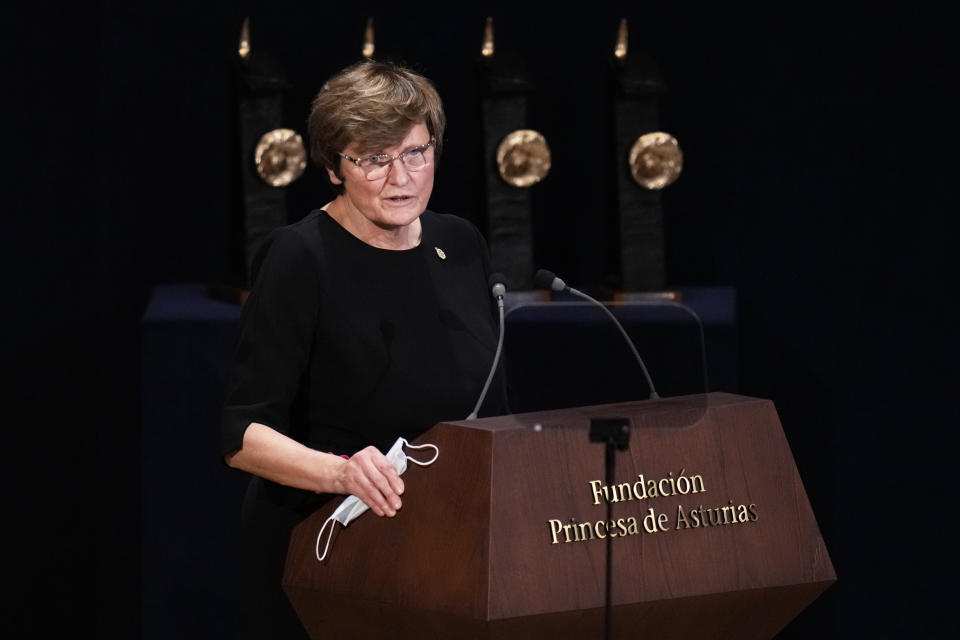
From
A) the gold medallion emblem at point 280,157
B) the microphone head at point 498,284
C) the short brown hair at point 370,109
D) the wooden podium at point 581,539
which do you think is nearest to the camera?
the wooden podium at point 581,539

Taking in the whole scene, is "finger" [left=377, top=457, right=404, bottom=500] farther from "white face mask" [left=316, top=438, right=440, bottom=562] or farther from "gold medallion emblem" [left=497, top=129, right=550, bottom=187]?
"gold medallion emblem" [left=497, top=129, right=550, bottom=187]

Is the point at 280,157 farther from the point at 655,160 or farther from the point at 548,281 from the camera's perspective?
the point at 548,281

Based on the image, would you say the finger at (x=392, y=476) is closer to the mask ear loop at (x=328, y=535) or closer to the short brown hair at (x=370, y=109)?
the mask ear loop at (x=328, y=535)

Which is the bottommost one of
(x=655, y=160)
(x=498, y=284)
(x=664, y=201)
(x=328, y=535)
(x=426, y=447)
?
(x=328, y=535)

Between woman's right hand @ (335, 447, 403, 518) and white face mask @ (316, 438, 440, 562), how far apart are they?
1cm

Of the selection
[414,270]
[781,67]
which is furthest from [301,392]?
A: [781,67]

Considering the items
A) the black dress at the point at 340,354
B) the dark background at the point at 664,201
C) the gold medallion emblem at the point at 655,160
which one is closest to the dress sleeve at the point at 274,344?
the black dress at the point at 340,354

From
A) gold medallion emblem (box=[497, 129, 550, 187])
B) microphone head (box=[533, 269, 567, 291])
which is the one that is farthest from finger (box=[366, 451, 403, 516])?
gold medallion emblem (box=[497, 129, 550, 187])

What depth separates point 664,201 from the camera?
443 centimetres

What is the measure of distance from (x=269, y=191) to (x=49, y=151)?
0.78 metres

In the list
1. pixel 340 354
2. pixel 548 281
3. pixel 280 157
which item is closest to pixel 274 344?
pixel 340 354

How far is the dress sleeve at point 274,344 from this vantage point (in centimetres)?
251

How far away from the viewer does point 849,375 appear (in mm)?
4418

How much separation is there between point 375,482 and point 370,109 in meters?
0.61
